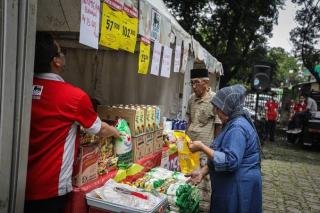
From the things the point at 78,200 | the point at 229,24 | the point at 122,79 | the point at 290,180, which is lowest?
the point at 290,180

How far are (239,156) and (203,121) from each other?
2.31 meters

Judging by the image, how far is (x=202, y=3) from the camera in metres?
21.2

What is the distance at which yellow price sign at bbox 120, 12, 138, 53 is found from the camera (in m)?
3.10

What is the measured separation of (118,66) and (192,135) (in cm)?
166

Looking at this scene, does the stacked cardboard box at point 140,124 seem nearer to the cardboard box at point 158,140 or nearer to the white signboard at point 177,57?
the cardboard box at point 158,140

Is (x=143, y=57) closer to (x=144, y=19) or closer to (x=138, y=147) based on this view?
(x=144, y=19)

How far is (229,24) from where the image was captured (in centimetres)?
2158

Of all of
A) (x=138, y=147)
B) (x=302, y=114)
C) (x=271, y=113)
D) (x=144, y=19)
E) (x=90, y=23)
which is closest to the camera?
(x=90, y=23)

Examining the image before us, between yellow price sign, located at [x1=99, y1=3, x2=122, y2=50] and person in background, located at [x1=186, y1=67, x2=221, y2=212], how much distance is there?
7.44 feet

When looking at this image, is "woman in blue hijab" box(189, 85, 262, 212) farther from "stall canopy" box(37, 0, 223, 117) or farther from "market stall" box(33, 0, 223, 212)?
"stall canopy" box(37, 0, 223, 117)

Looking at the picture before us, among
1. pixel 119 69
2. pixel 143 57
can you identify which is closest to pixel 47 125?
pixel 143 57

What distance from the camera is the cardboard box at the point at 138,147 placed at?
3555 millimetres

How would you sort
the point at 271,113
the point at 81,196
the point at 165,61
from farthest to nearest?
1. the point at 271,113
2. the point at 165,61
3. the point at 81,196

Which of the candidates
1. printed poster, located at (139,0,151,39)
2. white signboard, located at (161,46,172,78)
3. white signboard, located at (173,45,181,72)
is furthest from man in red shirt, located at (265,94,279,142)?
printed poster, located at (139,0,151,39)
